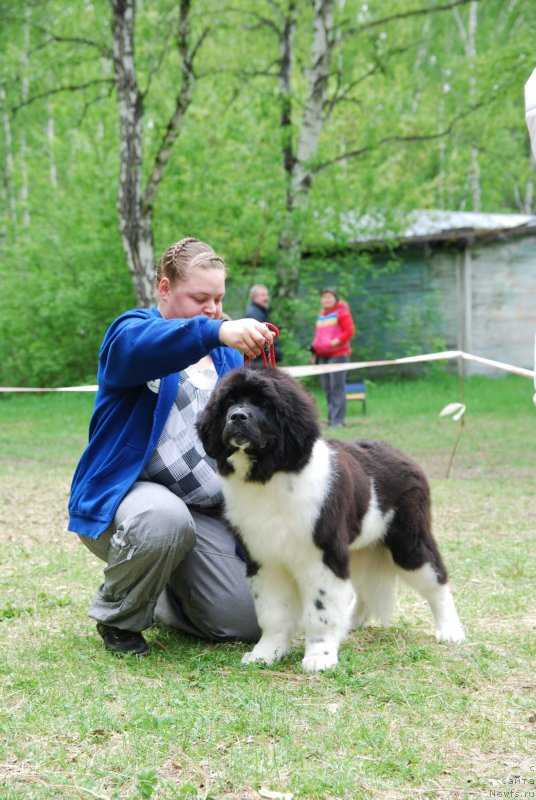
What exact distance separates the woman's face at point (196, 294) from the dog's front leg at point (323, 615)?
1.26m

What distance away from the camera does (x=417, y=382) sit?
1988 centimetres

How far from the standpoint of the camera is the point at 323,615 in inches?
145

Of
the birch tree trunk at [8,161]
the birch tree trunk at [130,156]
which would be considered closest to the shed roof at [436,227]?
the birch tree trunk at [130,156]

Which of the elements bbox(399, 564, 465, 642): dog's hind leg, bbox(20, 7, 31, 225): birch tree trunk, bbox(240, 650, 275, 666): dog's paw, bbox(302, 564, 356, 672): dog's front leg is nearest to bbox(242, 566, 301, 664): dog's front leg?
bbox(240, 650, 275, 666): dog's paw

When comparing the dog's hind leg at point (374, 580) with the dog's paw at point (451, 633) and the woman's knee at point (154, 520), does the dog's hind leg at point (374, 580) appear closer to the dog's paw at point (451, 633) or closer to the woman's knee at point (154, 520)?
the dog's paw at point (451, 633)

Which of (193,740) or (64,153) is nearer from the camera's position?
(193,740)

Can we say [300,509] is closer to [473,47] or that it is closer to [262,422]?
[262,422]

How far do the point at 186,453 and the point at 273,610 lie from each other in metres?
0.81

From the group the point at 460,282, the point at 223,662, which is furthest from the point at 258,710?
the point at 460,282

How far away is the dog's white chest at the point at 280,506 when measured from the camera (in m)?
3.56

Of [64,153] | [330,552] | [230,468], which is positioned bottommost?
[330,552]

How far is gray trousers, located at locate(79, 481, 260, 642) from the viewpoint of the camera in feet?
12.3

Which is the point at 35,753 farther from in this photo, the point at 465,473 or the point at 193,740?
the point at 465,473

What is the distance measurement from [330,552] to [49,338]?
1664 cm
